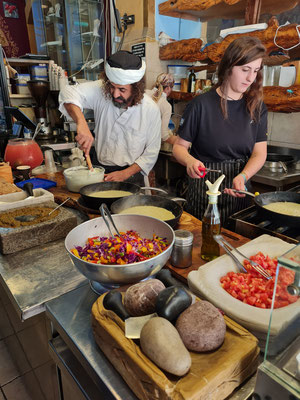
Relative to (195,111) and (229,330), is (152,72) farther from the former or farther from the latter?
(229,330)

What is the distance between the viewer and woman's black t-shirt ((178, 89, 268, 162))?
2.17 metres

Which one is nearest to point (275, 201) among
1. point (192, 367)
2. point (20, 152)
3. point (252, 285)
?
point (252, 285)

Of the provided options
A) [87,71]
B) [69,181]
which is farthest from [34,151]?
[87,71]

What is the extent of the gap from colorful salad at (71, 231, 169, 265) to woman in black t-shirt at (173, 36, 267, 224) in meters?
0.91

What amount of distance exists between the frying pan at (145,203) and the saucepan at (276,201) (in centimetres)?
38

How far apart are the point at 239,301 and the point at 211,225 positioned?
396 mm

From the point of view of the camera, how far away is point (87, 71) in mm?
5121

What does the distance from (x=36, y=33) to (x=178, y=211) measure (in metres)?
6.39

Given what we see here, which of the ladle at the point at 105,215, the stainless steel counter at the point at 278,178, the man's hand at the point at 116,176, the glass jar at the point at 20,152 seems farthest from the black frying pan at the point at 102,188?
the stainless steel counter at the point at 278,178

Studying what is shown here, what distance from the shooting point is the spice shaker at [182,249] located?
47.7 inches

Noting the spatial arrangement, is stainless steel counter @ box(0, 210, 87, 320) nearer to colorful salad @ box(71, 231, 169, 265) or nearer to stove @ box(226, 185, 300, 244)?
colorful salad @ box(71, 231, 169, 265)

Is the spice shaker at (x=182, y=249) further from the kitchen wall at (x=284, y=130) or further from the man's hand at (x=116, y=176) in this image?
the kitchen wall at (x=284, y=130)

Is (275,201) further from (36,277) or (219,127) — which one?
(36,277)

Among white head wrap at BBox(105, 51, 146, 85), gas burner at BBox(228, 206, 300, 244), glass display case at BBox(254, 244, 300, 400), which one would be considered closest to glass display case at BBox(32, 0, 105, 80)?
white head wrap at BBox(105, 51, 146, 85)
